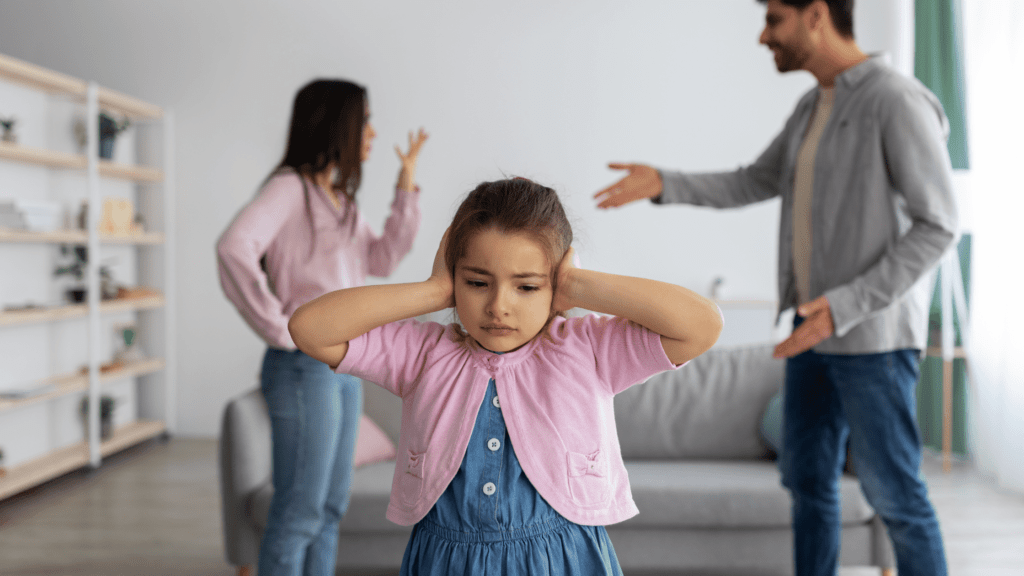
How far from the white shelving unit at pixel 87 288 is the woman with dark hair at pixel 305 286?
207 cm

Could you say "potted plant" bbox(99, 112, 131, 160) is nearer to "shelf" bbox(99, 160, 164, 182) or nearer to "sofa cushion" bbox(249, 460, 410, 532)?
"shelf" bbox(99, 160, 164, 182)

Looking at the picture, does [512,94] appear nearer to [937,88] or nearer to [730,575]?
[937,88]

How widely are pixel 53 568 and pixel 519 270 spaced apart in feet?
7.59

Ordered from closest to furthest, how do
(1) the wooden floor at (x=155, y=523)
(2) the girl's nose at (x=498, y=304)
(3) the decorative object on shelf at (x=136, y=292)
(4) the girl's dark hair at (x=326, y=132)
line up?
(2) the girl's nose at (x=498, y=304) < (4) the girl's dark hair at (x=326, y=132) < (1) the wooden floor at (x=155, y=523) < (3) the decorative object on shelf at (x=136, y=292)

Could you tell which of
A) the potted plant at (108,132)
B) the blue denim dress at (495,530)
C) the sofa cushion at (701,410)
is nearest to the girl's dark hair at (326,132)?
the blue denim dress at (495,530)

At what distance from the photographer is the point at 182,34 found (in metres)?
4.02

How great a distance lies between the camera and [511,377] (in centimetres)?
90

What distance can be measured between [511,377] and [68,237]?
10.5 ft

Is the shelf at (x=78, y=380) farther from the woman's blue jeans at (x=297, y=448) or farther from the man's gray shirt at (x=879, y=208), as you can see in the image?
the man's gray shirt at (x=879, y=208)

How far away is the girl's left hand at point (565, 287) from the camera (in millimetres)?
864

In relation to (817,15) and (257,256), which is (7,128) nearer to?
(257,256)

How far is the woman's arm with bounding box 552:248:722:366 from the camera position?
2.73ft

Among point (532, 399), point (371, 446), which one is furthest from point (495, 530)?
point (371, 446)

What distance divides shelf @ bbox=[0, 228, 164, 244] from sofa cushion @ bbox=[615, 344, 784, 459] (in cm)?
265
